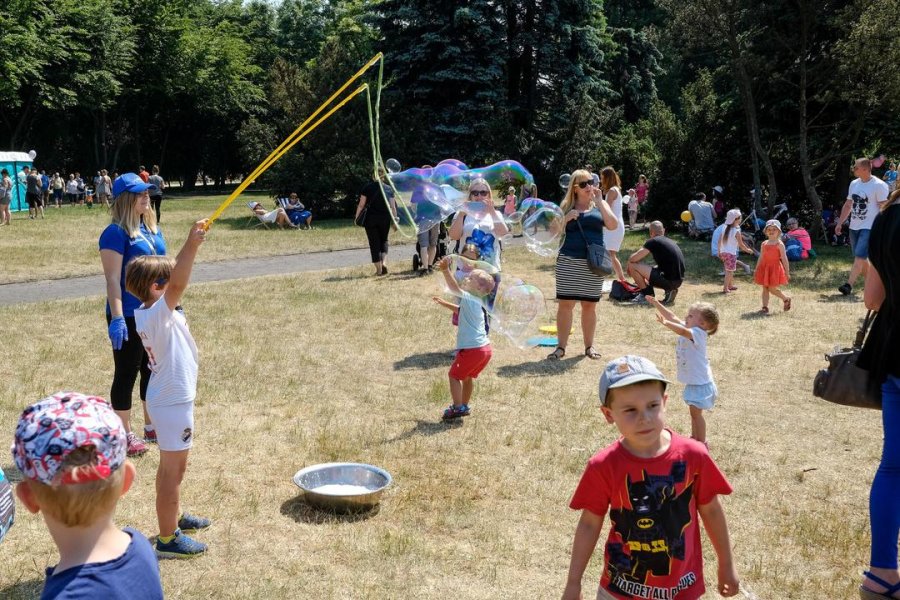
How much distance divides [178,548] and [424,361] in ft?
15.4

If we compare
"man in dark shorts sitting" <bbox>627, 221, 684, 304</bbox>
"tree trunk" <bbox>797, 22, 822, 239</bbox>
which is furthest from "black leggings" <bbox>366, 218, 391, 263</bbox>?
"tree trunk" <bbox>797, 22, 822, 239</bbox>

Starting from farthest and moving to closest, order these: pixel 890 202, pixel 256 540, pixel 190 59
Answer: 1. pixel 190 59
2. pixel 256 540
3. pixel 890 202

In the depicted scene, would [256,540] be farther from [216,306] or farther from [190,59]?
[190,59]

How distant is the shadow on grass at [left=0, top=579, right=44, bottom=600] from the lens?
416 centimetres

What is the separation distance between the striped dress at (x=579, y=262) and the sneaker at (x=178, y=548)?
5.16 meters

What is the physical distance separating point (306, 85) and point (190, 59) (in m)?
22.2

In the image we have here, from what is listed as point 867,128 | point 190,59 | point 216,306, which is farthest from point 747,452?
point 190,59

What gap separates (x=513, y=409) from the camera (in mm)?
7312

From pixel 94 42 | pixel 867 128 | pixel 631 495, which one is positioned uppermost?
pixel 94 42

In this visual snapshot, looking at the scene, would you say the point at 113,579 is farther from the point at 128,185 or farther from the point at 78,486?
the point at 128,185

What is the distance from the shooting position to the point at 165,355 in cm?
436

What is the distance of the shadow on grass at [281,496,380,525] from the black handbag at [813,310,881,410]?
2.74 meters

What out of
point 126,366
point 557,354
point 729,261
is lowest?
point 557,354

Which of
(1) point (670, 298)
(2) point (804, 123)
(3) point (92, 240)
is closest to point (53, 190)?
(3) point (92, 240)
